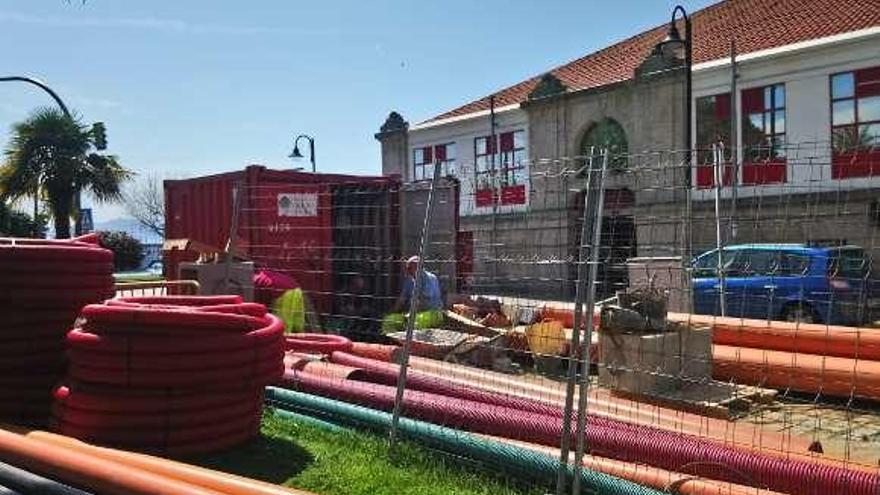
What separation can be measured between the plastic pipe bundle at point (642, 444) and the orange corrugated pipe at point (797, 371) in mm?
3734

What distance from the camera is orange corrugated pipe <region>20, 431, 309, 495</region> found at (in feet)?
13.8

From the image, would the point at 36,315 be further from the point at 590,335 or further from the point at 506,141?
the point at 506,141

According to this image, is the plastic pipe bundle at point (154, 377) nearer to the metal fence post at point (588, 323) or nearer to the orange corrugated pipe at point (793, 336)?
the metal fence post at point (588, 323)

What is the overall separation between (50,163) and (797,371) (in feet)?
80.4

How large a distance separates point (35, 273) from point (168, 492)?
2933 millimetres

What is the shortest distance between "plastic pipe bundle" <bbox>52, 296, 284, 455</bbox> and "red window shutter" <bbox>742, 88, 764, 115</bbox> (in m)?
22.3

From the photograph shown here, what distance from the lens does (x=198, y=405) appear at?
18.0 ft

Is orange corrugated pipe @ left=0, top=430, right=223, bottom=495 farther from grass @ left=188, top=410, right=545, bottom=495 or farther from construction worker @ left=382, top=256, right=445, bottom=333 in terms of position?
construction worker @ left=382, top=256, right=445, bottom=333

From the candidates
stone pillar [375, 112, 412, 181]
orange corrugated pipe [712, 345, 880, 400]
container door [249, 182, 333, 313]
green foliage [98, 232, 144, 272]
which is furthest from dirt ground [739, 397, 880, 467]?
green foliage [98, 232, 144, 272]

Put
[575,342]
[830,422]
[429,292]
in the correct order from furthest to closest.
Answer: [429,292], [830,422], [575,342]

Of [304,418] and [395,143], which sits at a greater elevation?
[395,143]

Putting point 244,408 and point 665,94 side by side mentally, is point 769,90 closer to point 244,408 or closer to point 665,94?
point 665,94

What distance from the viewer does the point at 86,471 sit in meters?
4.23

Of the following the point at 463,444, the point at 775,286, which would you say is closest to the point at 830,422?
the point at 775,286
